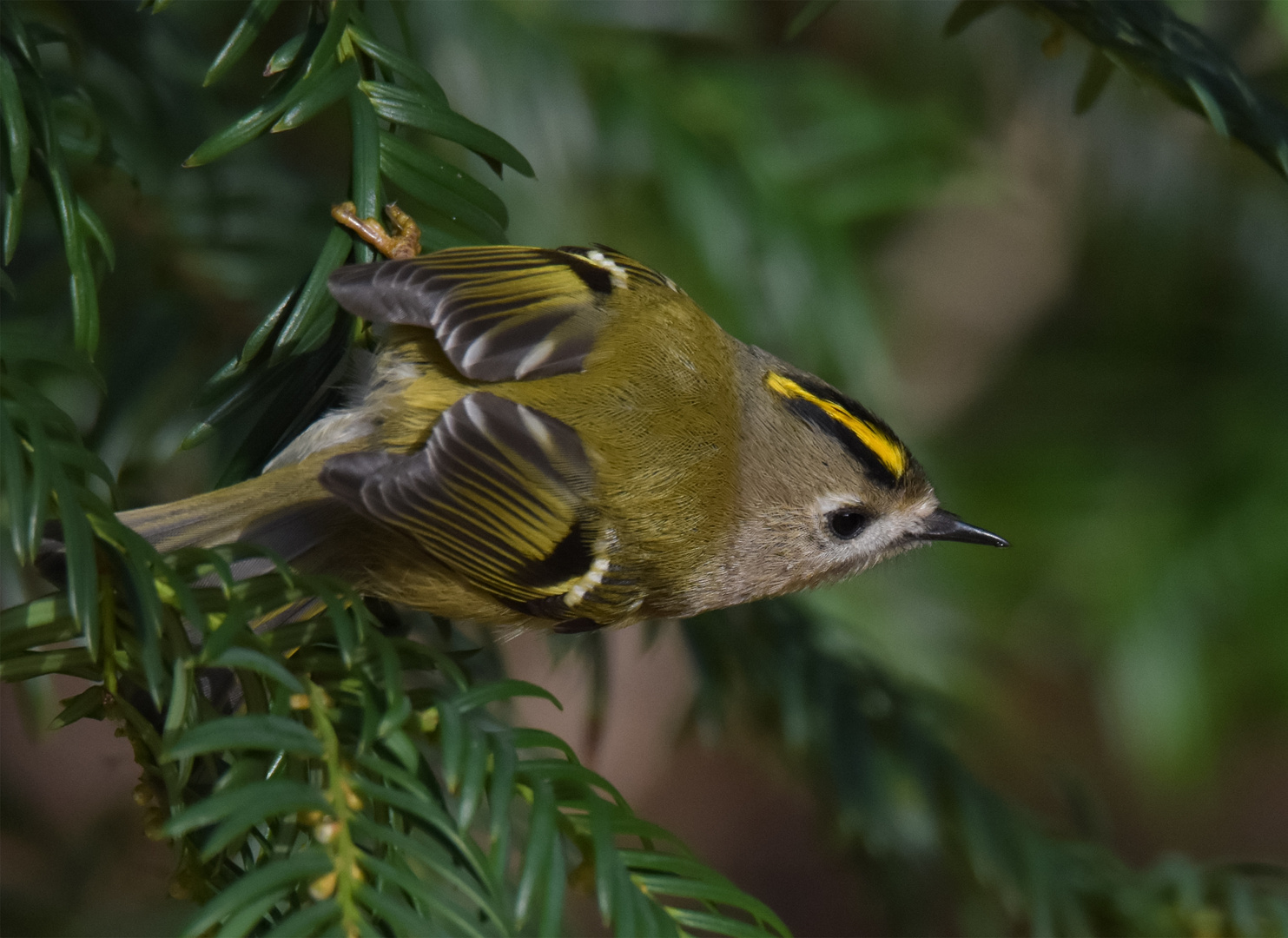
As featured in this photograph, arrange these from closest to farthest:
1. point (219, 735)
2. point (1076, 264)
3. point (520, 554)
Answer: point (219, 735) → point (520, 554) → point (1076, 264)

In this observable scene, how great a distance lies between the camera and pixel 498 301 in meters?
1.12

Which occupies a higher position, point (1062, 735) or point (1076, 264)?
point (1076, 264)

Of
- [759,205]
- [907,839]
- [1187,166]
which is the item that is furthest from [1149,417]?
[907,839]

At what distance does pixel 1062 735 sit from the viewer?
3580 mm

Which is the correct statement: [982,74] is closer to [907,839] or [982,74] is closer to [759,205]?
[759,205]

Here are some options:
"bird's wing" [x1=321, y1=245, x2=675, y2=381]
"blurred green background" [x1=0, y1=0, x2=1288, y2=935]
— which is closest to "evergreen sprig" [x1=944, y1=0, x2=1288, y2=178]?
"blurred green background" [x1=0, y1=0, x2=1288, y2=935]

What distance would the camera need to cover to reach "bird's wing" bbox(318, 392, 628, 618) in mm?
1021

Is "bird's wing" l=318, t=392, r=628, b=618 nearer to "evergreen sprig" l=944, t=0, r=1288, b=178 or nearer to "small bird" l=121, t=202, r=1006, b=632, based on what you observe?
"small bird" l=121, t=202, r=1006, b=632

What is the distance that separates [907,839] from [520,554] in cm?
58

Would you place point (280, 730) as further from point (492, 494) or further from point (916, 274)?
point (916, 274)

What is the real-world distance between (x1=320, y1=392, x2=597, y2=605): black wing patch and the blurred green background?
0.29 metres

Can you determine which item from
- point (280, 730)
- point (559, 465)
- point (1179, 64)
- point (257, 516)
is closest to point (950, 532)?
point (559, 465)

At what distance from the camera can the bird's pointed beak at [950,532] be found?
144cm

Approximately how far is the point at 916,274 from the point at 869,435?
1677 mm
